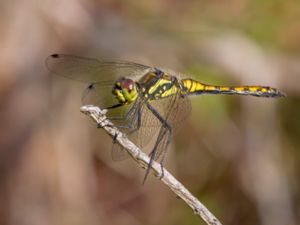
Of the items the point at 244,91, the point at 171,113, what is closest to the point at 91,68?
the point at 171,113

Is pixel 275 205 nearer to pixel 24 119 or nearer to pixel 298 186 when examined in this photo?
pixel 298 186

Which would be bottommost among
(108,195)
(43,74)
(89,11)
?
(108,195)

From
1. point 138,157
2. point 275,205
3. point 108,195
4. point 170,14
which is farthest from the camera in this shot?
point 170,14

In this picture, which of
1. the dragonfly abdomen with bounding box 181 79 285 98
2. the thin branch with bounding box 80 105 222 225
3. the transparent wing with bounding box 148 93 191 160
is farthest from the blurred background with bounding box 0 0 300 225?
the thin branch with bounding box 80 105 222 225

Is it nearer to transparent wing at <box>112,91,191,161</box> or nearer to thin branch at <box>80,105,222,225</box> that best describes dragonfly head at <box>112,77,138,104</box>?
transparent wing at <box>112,91,191,161</box>

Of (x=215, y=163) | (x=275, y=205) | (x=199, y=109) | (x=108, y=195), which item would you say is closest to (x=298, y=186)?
(x=275, y=205)
